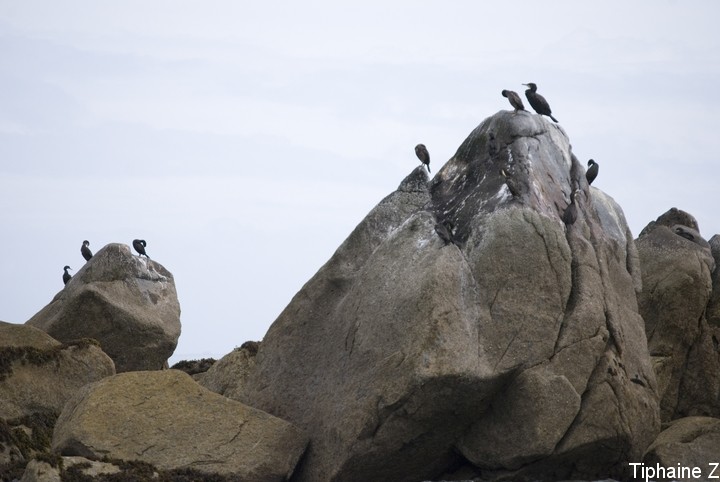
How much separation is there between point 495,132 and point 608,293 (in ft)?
11.1

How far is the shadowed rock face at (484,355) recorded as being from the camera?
1709 cm

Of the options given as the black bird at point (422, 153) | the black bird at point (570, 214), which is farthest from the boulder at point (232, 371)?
the black bird at point (570, 214)

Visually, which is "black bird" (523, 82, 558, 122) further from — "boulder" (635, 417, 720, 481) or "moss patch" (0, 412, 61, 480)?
"moss patch" (0, 412, 61, 480)

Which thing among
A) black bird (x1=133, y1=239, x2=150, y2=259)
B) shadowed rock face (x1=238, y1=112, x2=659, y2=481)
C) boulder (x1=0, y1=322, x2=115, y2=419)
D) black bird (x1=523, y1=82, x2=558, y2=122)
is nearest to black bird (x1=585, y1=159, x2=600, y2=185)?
black bird (x1=523, y1=82, x2=558, y2=122)

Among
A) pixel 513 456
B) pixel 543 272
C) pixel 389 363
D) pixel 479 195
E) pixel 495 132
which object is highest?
pixel 495 132

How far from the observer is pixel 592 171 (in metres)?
23.2

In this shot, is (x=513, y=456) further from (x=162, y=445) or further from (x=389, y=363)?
(x=162, y=445)

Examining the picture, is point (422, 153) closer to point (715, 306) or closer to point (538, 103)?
point (538, 103)

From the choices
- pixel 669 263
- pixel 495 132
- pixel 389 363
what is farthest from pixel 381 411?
pixel 669 263

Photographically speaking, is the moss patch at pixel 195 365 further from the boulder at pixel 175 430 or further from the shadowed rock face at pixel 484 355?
the boulder at pixel 175 430

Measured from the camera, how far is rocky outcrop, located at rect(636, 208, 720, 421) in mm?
22469

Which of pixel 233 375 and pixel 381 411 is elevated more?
pixel 233 375

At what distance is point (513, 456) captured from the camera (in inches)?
681

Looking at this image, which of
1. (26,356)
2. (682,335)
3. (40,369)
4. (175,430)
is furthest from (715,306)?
(26,356)
